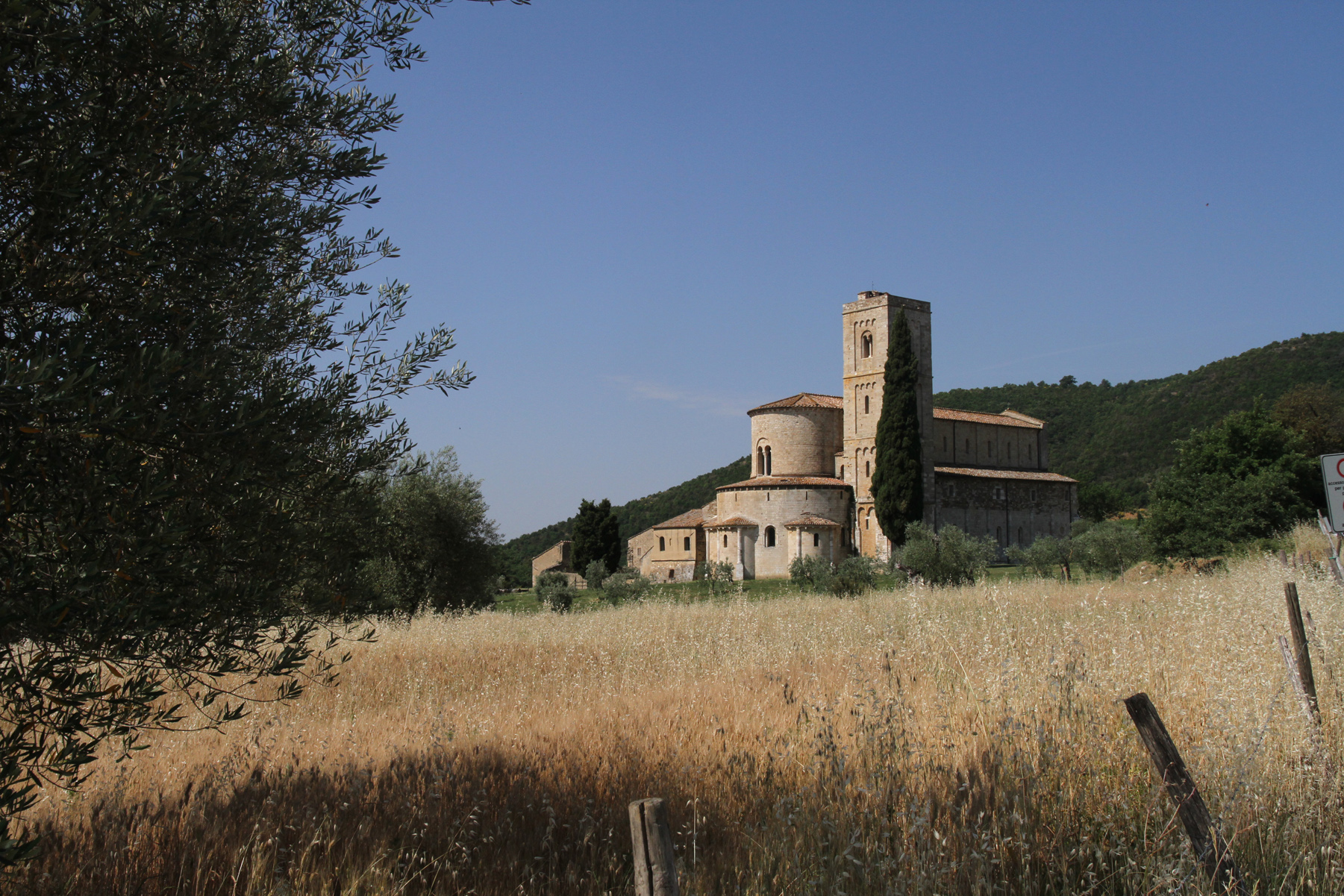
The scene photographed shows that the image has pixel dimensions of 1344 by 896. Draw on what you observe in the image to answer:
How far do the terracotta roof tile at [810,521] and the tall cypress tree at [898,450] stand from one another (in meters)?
2.55

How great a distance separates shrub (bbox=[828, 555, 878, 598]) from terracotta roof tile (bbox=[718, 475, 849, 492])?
1800 centimetres

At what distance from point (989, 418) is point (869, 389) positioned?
1029 centimetres

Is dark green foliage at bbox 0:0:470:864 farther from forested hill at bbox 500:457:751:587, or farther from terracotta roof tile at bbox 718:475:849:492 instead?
forested hill at bbox 500:457:751:587

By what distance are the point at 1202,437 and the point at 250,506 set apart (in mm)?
33402

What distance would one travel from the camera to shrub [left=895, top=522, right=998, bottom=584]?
23.2m

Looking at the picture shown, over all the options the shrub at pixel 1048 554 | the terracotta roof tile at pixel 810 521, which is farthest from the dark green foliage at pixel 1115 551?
the terracotta roof tile at pixel 810 521

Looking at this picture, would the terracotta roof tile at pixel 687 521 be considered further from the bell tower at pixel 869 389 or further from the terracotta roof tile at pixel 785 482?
the bell tower at pixel 869 389

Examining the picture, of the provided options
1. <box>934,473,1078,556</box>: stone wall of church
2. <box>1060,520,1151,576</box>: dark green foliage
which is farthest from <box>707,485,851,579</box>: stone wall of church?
<box>1060,520,1151,576</box>: dark green foliage

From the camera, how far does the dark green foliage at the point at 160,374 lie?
2.27 metres

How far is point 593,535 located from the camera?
2055 inches

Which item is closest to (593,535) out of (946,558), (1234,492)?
(946,558)

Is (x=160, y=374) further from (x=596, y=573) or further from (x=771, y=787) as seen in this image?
(x=596, y=573)

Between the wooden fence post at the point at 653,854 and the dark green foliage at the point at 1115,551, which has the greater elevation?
the dark green foliage at the point at 1115,551

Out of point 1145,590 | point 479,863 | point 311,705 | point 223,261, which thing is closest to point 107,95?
point 223,261
